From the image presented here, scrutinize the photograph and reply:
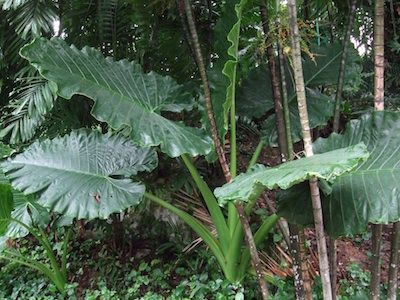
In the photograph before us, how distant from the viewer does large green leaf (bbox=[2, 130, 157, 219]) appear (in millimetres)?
1470

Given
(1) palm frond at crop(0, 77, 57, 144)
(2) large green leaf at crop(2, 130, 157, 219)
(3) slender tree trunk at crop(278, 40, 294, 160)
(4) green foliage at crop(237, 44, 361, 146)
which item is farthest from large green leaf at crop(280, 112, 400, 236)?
(1) palm frond at crop(0, 77, 57, 144)

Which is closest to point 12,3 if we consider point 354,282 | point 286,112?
point 286,112

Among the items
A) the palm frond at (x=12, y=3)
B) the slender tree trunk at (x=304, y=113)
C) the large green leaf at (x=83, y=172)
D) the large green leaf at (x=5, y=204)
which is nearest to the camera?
the slender tree trunk at (x=304, y=113)

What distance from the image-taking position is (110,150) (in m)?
1.86

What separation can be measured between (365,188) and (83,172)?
3.60ft

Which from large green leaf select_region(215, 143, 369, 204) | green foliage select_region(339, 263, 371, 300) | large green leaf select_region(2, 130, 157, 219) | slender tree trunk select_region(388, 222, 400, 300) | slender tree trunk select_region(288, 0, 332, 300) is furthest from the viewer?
green foliage select_region(339, 263, 371, 300)

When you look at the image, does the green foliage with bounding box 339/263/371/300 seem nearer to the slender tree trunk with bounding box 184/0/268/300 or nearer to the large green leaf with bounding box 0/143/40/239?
the slender tree trunk with bounding box 184/0/268/300

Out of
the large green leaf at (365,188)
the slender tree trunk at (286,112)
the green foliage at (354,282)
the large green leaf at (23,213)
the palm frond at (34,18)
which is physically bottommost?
the green foliage at (354,282)

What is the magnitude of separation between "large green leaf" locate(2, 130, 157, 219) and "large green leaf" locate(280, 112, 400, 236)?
647 millimetres

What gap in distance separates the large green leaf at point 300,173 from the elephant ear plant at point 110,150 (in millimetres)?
11

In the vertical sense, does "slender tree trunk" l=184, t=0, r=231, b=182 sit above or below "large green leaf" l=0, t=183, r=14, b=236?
above

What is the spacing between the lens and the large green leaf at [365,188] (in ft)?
3.88

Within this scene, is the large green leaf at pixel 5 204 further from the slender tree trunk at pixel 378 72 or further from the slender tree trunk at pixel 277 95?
the slender tree trunk at pixel 378 72

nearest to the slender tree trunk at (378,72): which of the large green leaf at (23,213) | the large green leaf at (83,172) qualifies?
the large green leaf at (83,172)
